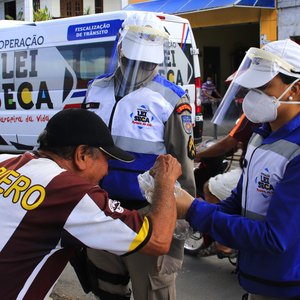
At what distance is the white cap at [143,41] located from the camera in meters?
2.64

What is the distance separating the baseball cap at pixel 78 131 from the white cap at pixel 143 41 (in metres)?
0.87

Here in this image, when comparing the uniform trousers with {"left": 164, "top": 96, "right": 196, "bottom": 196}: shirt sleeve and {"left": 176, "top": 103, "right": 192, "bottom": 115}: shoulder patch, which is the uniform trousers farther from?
{"left": 176, "top": 103, "right": 192, "bottom": 115}: shoulder patch

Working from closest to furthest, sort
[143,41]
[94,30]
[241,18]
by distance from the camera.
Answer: [143,41]
[94,30]
[241,18]

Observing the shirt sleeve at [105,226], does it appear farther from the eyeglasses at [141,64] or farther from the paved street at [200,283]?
the paved street at [200,283]

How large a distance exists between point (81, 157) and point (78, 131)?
98mm

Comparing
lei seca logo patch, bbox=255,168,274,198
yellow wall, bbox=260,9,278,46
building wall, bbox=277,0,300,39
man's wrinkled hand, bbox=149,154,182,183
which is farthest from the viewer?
yellow wall, bbox=260,9,278,46

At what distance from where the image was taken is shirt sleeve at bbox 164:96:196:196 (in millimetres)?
2582

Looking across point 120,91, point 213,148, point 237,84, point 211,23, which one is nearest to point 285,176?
point 237,84

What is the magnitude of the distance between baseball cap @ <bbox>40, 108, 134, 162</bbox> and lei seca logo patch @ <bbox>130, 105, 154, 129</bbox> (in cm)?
70

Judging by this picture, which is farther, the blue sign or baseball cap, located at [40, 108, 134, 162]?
the blue sign

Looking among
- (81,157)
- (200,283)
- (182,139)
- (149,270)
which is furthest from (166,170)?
(200,283)

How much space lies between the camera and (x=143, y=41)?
2.64 meters

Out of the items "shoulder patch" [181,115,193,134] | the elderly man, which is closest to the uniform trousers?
"shoulder patch" [181,115,193,134]

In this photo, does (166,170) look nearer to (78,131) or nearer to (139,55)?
(78,131)
